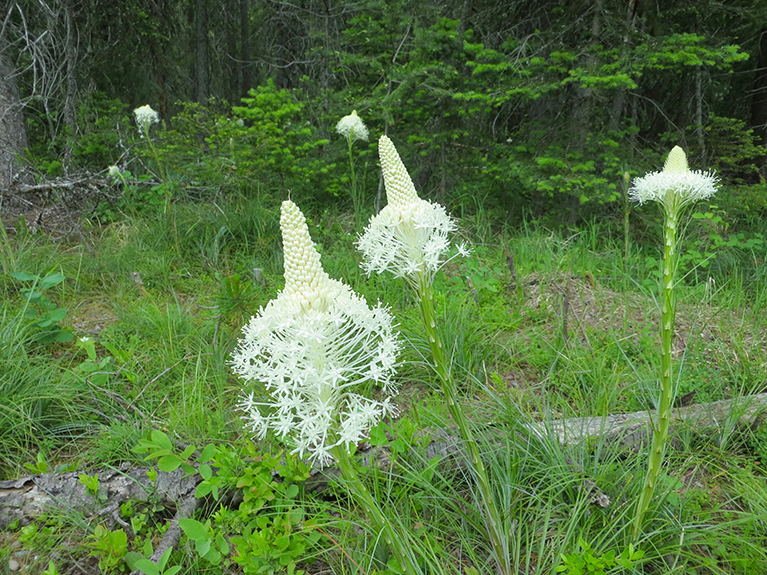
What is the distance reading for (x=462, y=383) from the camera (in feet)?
9.62

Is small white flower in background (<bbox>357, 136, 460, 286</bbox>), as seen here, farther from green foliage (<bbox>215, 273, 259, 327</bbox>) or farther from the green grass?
green foliage (<bbox>215, 273, 259, 327</bbox>)

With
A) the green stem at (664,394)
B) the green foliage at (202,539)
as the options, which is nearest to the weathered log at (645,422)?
the green stem at (664,394)

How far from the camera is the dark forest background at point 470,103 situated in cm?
495

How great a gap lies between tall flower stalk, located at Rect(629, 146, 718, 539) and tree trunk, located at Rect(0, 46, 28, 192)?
24.3 ft

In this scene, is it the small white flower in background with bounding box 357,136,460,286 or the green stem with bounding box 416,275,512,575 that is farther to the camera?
the small white flower in background with bounding box 357,136,460,286

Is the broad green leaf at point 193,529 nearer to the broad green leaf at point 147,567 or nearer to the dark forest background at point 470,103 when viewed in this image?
the broad green leaf at point 147,567

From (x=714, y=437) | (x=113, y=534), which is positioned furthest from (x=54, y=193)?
(x=714, y=437)

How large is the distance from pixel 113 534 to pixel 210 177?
5.07m

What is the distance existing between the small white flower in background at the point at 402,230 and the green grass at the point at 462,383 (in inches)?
36.5

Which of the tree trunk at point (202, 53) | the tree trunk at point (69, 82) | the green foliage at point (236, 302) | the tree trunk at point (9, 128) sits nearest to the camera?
the green foliage at point (236, 302)

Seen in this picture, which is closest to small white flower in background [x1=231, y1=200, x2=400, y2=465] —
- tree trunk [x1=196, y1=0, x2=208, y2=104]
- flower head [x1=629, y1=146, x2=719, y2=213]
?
flower head [x1=629, y1=146, x2=719, y2=213]

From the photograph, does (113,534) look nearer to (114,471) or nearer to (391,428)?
(114,471)

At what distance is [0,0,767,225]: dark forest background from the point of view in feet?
16.2

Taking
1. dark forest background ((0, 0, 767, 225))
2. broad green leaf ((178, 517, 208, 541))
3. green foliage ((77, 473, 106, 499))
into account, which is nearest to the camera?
broad green leaf ((178, 517, 208, 541))
